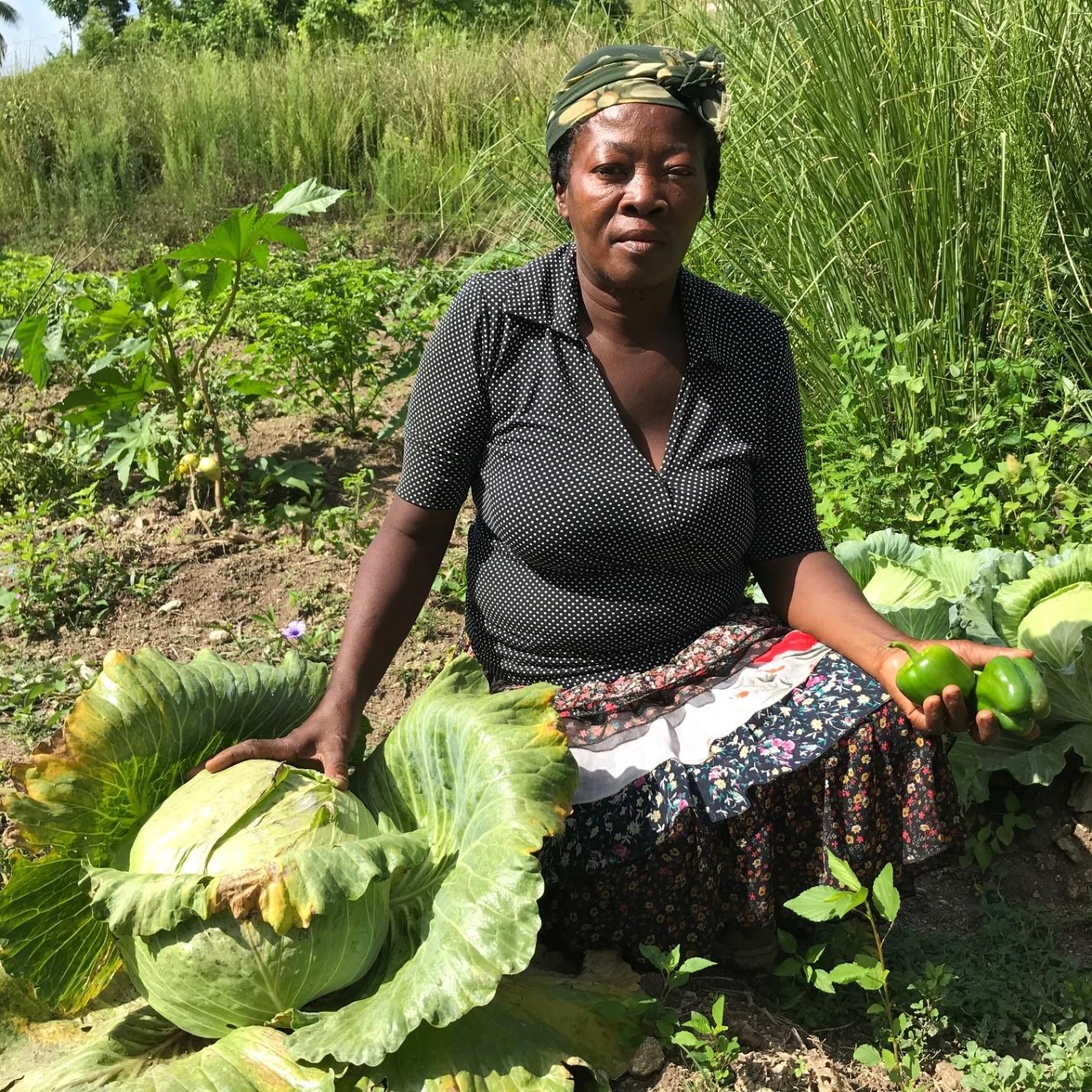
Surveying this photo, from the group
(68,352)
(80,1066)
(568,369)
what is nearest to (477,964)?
(80,1066)

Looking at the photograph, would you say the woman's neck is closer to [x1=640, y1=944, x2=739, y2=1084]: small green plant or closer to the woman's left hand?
the woman's left hand

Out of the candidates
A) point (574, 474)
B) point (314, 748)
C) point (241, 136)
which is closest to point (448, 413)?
point (574, 474)

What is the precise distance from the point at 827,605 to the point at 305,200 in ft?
8.29

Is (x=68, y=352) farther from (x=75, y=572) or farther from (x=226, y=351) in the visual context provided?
(x=75, y=572)

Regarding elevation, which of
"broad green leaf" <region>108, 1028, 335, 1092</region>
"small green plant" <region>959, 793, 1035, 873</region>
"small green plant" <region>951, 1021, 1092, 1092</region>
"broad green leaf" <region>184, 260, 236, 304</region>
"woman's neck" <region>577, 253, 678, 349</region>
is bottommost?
"small green plant" <region>959, 793, 1035, 873</region>

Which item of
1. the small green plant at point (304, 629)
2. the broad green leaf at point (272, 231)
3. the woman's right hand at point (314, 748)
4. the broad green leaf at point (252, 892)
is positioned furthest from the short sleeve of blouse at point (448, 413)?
the broad green leaf at point (272, 231)

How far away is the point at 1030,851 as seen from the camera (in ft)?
8.66

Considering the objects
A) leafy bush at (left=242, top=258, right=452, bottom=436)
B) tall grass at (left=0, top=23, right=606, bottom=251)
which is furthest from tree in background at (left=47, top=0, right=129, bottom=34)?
leafy bush at (left=242, top=258, right=452, bottom=436)

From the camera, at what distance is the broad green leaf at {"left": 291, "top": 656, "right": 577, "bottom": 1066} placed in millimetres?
1678

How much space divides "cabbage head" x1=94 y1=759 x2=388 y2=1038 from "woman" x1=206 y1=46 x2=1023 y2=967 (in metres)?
0.12

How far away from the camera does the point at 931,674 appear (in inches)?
75.9

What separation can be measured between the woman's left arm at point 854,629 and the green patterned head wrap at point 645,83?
34.6 inches

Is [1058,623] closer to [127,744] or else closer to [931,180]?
[931,180]

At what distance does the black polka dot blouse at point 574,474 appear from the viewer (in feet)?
7.18
